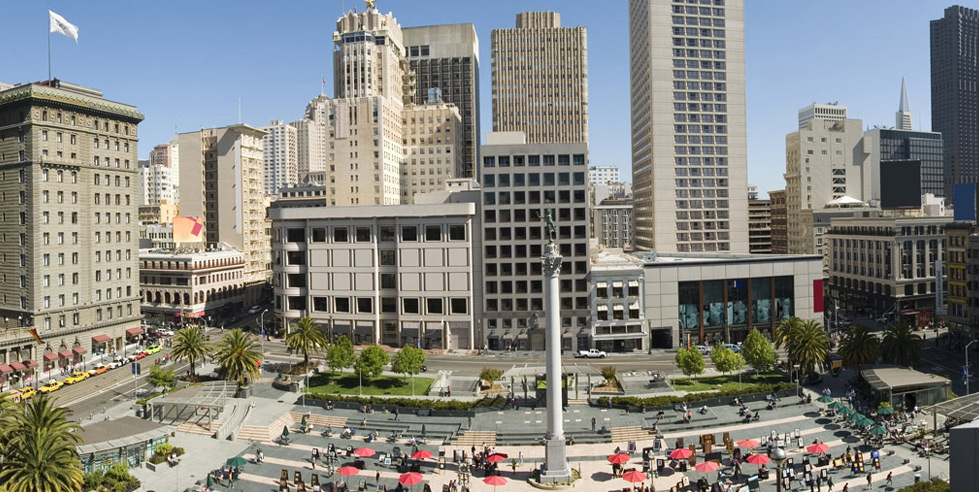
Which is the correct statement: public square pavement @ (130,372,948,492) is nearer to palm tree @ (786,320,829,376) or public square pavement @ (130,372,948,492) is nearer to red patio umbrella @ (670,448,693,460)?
red patio umbrella @ (670,448,693,460)

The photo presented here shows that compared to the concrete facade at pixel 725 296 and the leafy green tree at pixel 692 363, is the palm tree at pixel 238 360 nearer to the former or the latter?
the leafy green tree at pixel 692 363

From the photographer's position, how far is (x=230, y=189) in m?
172

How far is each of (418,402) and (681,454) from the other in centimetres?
2966

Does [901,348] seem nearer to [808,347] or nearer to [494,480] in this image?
[808,347]

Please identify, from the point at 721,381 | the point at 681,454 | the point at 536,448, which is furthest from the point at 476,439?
the point at 721,381

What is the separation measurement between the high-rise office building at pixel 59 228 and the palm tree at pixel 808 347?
98.0 m

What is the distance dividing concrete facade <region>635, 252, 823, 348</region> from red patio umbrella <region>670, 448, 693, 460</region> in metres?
51.6

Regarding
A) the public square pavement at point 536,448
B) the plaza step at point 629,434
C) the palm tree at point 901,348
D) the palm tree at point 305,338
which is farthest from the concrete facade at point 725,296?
the palm tree at point 305,338

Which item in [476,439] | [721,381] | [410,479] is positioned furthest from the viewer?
[721,381]

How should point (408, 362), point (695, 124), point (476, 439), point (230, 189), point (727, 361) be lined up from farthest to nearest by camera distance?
point (230, 189)
point (695, 124)
point (408, 362)
point (727, 361)
point (476, 439)

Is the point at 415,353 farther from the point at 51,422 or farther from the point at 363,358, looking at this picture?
the point at 51,422

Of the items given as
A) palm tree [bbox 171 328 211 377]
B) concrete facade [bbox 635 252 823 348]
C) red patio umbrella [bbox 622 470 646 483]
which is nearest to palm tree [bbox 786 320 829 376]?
concrete facade [bbox 635 252 823 348]

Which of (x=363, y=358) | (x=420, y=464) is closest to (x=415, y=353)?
(x=363, y=358)

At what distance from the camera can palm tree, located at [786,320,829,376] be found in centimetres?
8000
